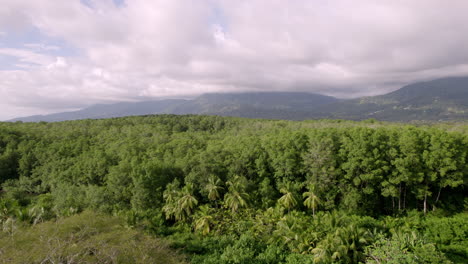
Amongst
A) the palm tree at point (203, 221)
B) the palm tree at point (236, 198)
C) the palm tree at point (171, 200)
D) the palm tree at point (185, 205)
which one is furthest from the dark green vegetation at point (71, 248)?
the palm tree at point (236, 198)

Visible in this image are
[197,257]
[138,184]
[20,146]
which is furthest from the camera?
[20,146]

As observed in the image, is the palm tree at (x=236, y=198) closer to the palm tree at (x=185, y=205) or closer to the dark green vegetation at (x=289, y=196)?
the dark green vegetation at (x=289, y=196)

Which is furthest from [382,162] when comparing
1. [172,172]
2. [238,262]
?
[172,172]

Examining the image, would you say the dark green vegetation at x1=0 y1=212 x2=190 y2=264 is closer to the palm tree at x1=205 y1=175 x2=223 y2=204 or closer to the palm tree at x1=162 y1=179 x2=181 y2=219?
the palm tree at x1=162 y1=179 x2=181 y2=219

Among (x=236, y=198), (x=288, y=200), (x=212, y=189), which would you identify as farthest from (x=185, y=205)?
(x=288, y=200)

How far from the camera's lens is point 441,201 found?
112ft

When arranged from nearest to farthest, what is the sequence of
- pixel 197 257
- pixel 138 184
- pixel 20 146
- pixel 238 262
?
pixel 238 262 → pixel 197 257 → pixel 138 184 → pixel 20 146

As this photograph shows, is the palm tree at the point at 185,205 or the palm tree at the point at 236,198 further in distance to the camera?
the palm tree at the point at 185,205

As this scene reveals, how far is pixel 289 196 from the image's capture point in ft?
98.7

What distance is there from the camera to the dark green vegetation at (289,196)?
22.8m

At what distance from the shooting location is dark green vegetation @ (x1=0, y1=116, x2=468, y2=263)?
74.9 feet

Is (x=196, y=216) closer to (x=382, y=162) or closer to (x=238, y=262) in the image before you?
(x=238, y=262)

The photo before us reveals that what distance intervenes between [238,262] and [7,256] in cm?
1478

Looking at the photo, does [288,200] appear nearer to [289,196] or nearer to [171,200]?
[289,196]
